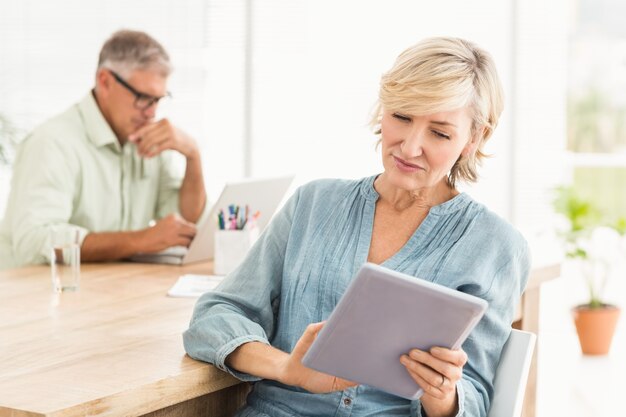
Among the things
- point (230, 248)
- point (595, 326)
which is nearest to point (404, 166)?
point (230, 248)

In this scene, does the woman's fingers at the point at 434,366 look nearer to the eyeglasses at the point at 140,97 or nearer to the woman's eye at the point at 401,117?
the woman's eye at the point at 401,117

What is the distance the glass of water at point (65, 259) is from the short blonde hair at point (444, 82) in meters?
0.96

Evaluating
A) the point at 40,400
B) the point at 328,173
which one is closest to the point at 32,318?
the point at 40,400

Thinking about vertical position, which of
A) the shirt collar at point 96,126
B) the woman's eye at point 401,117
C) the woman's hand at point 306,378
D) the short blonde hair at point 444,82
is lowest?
the woman's hand at point 306,378

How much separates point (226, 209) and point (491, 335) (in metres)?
1.20

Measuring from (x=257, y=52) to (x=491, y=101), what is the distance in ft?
11.2

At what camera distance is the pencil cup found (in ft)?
8.52

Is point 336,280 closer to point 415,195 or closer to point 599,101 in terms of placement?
point 415,195

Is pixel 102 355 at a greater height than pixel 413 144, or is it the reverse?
pixel 413 144

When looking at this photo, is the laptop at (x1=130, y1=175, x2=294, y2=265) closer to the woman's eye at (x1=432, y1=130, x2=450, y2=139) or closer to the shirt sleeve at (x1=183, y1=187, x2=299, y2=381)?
the shirt sleeve at (x1=183, y1=187, x2=299, y2=381)

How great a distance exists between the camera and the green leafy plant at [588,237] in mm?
4660

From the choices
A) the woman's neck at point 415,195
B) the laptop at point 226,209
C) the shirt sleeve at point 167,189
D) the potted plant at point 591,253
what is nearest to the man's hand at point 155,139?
the shirt sleeve at point 167,189

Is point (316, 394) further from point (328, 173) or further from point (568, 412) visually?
point (328, 173)

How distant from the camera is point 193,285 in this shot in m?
2.40
